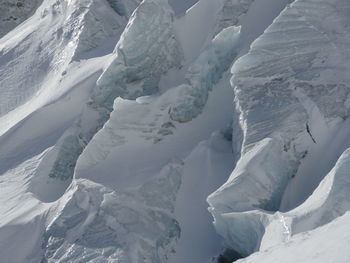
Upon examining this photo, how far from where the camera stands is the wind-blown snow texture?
314 inches

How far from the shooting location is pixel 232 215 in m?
7.59

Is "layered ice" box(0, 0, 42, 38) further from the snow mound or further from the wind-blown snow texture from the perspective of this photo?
the snow mound

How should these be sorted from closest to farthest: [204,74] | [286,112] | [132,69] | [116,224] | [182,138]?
[116,224], [286,112], [182,138], [204,74], [132,69]

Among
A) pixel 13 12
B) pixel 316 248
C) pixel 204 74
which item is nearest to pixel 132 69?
pixel 204 74

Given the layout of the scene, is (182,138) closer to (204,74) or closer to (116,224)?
(204,74)

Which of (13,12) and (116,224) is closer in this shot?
(116,224)

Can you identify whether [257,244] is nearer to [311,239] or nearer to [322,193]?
[322,193]

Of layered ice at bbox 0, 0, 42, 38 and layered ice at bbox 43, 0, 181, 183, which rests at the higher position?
layered ice at bbox 43, 0, 181, 183

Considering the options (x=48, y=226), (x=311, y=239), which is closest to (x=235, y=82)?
(x=48, y=226)

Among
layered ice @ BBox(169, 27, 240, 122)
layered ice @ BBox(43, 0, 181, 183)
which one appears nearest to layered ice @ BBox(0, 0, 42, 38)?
layered ice @ BBox(43, 0, 181, 183)

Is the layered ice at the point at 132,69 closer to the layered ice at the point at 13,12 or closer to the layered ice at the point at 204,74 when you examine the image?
the layered ice at the point at 204,74

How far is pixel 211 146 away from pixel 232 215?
1.74 m

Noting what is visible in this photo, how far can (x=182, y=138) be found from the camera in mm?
9414

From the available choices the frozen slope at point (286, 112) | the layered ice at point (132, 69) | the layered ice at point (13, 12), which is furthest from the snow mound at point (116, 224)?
the layered ice at point (13, 12)
